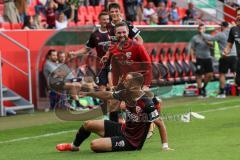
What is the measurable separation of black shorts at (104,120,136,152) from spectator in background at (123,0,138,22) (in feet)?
52.5

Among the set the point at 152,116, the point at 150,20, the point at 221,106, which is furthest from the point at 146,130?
the point at 150,20

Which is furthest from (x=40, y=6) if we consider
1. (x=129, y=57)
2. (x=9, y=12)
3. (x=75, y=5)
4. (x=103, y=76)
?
(x=129, y=57)

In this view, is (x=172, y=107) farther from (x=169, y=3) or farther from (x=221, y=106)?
(x=169, y=3)

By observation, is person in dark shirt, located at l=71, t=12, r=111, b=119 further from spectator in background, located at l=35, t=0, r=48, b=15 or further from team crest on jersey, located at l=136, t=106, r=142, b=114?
spectator in background, located at l=35, t=0, r=48, b=15

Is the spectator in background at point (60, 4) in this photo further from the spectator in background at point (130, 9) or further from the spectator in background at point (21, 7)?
the spectator in background at point (130, 9)

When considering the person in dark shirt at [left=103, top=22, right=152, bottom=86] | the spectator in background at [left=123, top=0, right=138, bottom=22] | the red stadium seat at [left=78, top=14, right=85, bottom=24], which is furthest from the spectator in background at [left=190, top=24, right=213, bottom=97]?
the person in dark shirt at [left=103, top=22, right=152, bottom=86]

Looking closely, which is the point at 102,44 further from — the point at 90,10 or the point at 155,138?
the point at 90,10

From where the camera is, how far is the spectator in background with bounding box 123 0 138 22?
26630mm

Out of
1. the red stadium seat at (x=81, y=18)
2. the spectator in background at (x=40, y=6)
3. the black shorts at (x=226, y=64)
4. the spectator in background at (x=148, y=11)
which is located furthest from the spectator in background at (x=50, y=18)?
the spectator in background at (x=148, y=11)

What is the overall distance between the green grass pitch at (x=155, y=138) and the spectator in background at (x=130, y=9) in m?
7.48

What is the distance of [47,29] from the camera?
70.8ft

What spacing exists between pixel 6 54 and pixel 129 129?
9.99 meters

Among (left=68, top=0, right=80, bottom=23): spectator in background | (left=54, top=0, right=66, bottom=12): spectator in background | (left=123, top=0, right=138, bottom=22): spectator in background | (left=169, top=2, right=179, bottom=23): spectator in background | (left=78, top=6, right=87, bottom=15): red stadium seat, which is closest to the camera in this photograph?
(left=68, top=0, right=80, bottom=23): spectator in background

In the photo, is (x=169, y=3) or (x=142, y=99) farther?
(x=169, y=3)
